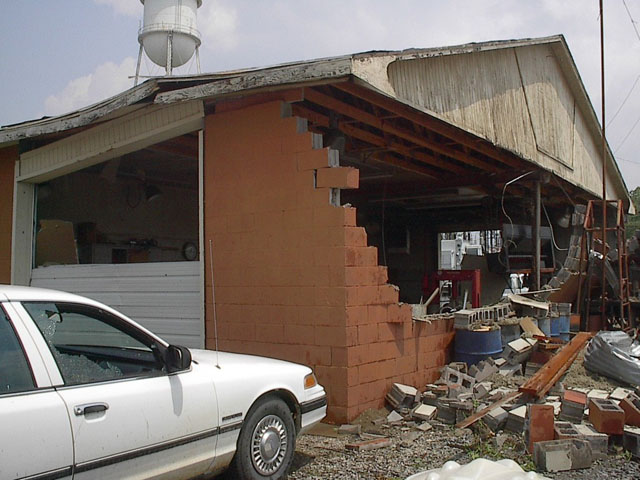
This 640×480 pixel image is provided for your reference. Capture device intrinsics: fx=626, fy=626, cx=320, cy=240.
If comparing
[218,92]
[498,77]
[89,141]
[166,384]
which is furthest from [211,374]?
[498,77]

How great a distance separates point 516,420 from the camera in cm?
600

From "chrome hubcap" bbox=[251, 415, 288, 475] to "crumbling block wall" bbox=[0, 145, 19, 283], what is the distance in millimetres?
6701

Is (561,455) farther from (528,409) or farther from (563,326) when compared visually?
(563,326)

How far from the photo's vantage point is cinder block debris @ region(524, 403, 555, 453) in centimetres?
544

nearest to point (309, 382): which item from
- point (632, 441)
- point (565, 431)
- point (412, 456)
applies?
point (412, 456)

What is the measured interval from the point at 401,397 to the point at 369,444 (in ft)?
3.90

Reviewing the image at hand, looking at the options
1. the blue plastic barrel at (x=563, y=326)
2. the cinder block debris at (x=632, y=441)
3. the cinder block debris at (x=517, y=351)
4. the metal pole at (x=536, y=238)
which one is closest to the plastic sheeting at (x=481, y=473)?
the cinder block debris at (x=632, y=441)

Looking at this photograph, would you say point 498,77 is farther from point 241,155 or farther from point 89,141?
point 89,141

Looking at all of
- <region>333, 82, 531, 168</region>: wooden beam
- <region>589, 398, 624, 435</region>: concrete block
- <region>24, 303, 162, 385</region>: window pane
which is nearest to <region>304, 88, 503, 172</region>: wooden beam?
<region>333, 82, 531, 168</region>: wooden beam

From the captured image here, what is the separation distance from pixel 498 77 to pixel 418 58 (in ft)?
10.5

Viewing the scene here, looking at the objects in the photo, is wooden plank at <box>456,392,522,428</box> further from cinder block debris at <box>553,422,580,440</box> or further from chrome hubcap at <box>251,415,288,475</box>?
chrome hubcap at <box>251,415,288,475</box>

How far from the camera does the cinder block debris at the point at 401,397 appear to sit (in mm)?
6836

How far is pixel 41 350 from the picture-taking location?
3.46 m

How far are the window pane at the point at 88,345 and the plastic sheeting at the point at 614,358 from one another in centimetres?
591
